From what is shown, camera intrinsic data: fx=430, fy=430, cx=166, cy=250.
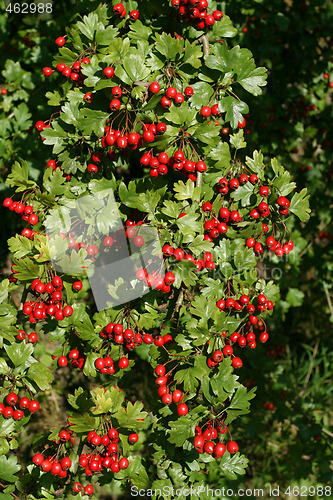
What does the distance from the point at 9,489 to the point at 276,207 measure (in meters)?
1.78

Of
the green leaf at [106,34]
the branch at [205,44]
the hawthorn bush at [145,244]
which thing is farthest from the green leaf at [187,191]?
the green leaf at [106,34]

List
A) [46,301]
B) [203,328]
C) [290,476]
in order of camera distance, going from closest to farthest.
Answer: [203,328] → [46,301] → [290,476]

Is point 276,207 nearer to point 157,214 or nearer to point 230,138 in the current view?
point 230,138

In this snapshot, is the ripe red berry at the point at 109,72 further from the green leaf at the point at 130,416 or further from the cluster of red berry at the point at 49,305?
the green leaf at the point at 130,416

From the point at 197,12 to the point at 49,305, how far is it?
146cm

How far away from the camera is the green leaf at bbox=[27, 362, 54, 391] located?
1966 mm

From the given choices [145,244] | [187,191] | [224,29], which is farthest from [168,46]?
[145,244]

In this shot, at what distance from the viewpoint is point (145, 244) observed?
1905mm

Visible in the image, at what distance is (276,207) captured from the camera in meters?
2.06

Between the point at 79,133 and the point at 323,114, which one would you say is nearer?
the point at 79,133

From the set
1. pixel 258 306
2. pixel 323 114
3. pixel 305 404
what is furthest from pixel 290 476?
pixel 323 114

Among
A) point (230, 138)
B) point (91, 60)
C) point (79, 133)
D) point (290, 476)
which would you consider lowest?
point (290, 476)

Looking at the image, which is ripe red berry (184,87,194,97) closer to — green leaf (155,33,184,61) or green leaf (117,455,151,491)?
green leaf (155,33,184,61)

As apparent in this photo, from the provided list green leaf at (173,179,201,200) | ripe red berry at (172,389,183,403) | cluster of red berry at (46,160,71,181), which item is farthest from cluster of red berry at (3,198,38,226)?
ripe red berry at (172,389,183,403)
